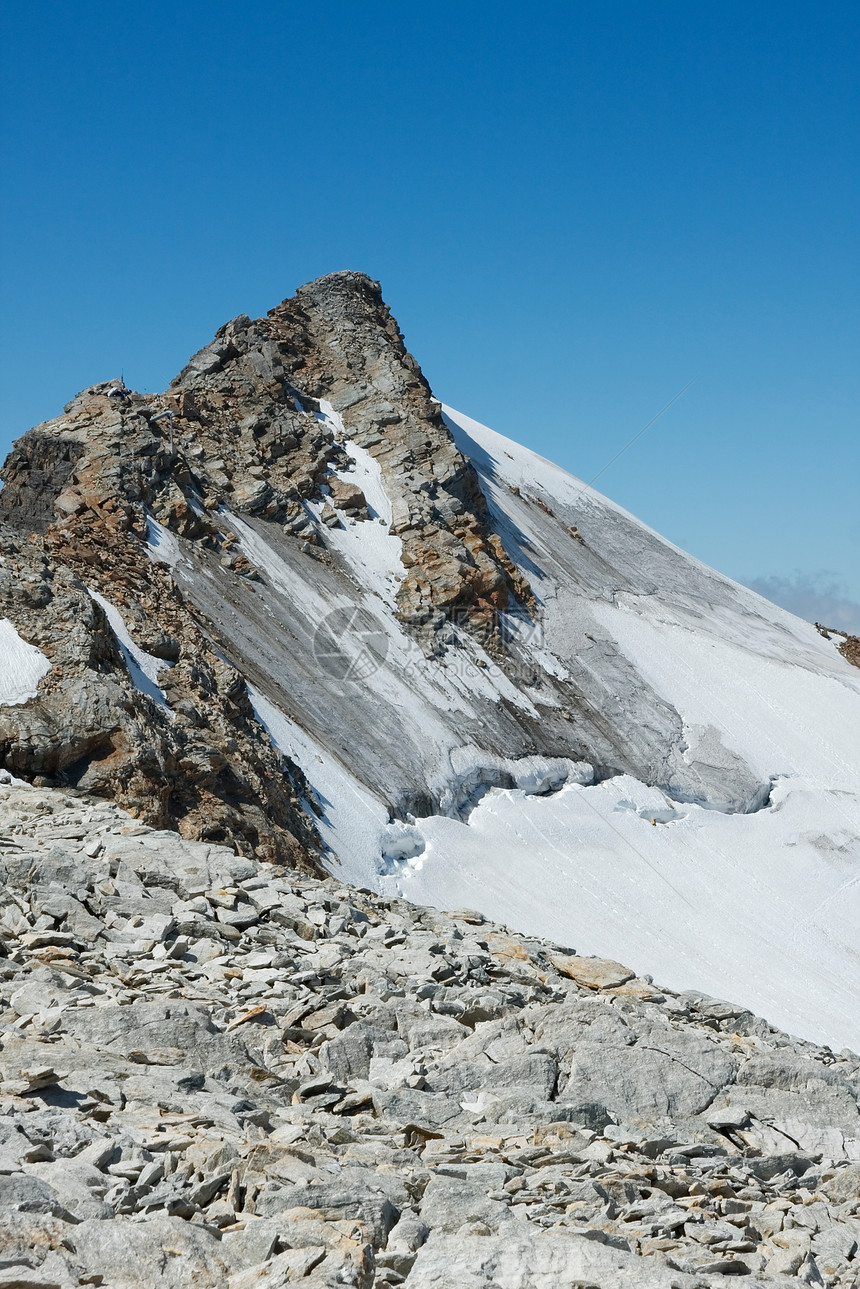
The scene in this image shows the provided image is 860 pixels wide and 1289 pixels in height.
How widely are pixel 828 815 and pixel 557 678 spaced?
10575 millimetres

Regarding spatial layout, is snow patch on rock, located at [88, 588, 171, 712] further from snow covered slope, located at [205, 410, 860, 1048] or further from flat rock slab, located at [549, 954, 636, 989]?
flat rock slab, located at [549, 954, 636, 989]

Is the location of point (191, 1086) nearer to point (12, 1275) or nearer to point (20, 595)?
point (12, 1275)

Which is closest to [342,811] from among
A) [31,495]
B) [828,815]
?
[31,495]

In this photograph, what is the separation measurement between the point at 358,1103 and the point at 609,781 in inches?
1138

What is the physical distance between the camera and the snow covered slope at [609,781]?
27.9m

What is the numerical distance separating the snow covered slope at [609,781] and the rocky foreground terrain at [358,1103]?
1454 centimetres

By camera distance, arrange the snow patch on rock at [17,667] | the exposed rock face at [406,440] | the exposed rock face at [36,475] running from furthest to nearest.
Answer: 1. the exposed rock face at [406,440]
2. the exposed rock face at [36,475]
3. the snow patch on rock at [17,667]

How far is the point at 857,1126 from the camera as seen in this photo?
893cm

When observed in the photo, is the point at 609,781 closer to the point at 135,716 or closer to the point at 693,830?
the point at 693,830

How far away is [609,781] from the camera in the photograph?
3612 centimetres

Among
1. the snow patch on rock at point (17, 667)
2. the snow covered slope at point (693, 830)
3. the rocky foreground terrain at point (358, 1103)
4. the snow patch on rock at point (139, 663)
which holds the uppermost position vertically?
the snow covered slope at point (693, 830)

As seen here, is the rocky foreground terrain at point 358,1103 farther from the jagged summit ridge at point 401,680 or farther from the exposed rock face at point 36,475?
the exposed rock face at point 36,475

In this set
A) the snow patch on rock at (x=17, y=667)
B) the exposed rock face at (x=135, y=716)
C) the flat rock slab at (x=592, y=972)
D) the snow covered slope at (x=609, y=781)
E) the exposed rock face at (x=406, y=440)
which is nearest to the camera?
the flat rock slab at (x=592, y=972)

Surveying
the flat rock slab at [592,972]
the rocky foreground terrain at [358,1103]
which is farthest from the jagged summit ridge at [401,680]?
the flat rock slab at [592,972]
